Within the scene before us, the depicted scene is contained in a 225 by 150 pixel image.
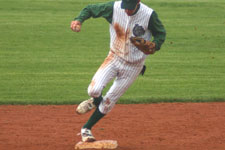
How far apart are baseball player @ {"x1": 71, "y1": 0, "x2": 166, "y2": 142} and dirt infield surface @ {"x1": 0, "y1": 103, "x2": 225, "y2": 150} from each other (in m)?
0.79

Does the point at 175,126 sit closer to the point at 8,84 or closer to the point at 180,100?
the point at 180,100

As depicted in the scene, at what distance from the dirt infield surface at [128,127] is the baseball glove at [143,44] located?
144cm

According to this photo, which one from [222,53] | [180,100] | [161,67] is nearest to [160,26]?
[180,100]

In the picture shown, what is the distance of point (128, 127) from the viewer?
31.2 ft

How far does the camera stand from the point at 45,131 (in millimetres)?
9117

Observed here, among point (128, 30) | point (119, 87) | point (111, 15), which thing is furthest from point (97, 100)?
point (111, 15)

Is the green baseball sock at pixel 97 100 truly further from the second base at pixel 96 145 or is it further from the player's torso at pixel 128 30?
the player's torso at pixel 128 30

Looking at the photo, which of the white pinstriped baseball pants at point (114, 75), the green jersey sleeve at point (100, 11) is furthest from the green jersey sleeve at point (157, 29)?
the green jersey sleeve at point (100, 11)

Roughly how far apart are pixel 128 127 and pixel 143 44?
2388 mm

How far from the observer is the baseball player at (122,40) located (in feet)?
25.4

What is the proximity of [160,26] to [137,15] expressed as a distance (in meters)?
0.35

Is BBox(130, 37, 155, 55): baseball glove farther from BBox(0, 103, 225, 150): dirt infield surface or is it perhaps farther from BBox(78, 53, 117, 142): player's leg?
BBox(0, 103, 225, 150): dirt infield surface

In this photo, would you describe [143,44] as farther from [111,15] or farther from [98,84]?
[98,84]

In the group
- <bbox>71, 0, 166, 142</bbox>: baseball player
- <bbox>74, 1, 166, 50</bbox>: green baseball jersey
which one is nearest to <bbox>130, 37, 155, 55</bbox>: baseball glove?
<bbox>71, 0, 166, 142</bbox>: baseball player
